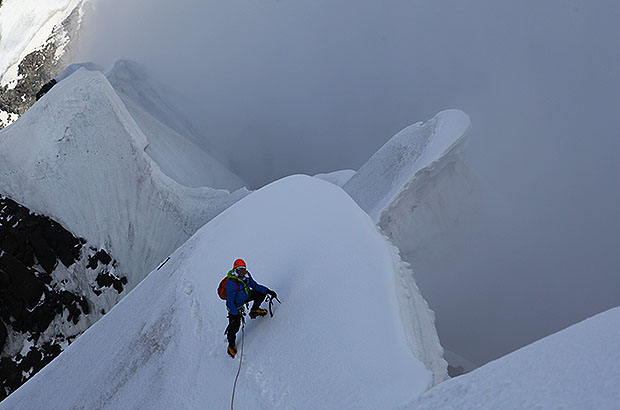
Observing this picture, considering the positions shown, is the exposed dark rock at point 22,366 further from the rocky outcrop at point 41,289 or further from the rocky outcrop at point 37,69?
the rocky outcrop at point 37,69

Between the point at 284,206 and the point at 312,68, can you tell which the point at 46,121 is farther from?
the point at 312,68

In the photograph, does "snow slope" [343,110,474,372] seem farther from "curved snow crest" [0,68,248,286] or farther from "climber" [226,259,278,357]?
"climber" [226,259,278,357]

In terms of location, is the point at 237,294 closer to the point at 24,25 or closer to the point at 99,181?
the point at 99,181

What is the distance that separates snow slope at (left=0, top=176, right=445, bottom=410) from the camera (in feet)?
15.9

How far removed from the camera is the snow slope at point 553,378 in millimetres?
2869

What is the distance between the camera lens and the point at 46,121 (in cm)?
Answer: 1656

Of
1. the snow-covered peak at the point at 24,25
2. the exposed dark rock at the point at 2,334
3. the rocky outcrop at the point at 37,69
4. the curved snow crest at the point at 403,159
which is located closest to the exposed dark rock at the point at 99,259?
the exposed dark rock at the point at 2,334

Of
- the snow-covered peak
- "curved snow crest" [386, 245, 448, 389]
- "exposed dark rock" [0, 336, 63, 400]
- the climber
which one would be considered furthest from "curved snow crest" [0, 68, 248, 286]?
the snow-covered peak

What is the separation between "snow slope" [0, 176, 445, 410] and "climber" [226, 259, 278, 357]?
0.27 m

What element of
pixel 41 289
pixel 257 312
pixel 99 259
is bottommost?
pixel 257 312

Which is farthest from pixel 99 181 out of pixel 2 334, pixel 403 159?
pixel 403 159

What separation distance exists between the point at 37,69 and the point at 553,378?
3781 centimetres

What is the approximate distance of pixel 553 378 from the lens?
10.3 ft

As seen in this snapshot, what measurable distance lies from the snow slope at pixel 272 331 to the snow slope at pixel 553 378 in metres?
0.97
